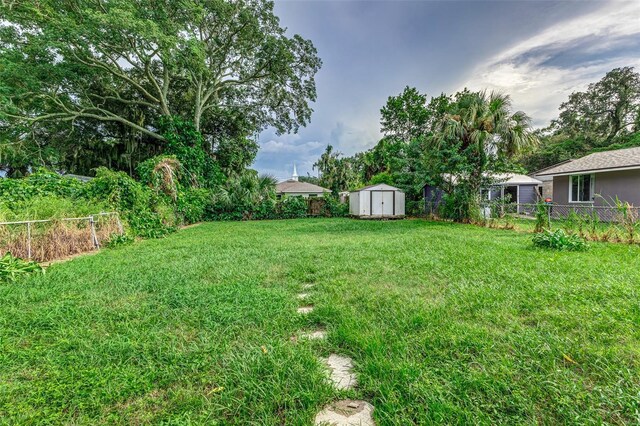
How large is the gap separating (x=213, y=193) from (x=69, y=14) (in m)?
9.02

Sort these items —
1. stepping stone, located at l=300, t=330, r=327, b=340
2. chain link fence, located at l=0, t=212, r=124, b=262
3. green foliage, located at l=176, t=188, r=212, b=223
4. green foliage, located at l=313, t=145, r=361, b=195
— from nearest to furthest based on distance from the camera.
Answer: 1. stepping stone, located at l=300, t=330, r=327, b=340
2. chain link fence, located at l=0, t=212, r=124, b=262
3. green foliage, located at l=176, t=188, r=212, b=223
4. green foliage, located at l=313, t=145, r=361, b=195

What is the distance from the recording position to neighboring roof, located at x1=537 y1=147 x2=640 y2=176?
9.92 metres

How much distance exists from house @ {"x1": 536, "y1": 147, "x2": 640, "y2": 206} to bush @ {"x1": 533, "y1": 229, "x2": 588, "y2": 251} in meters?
5.75

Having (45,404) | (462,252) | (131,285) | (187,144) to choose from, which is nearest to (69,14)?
(187,144)

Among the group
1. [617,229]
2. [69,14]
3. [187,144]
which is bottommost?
[617,229]

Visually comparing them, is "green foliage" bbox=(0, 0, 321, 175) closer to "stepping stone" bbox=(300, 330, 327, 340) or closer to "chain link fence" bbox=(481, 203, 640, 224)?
"stepping stone" bbox=(300, 330, 327, 340)

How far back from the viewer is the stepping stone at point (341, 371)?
62.5 inches

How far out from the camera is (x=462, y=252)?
4.95m

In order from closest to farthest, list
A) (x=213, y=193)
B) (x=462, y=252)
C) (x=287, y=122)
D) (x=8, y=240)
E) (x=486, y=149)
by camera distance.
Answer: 1. (x=8, y=240)
2. (x=462, y=252)
3. (x=486, y=149)
4. (x=213, y=193)
5. (x=287, y=122)

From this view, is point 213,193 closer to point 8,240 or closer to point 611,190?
point 8,240

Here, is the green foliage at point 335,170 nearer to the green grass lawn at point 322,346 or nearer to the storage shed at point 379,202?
the storage shed at point 379,202


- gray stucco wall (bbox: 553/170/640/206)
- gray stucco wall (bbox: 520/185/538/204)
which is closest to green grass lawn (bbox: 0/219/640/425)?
gray stucco wall (bbox: 553/170/640/206)

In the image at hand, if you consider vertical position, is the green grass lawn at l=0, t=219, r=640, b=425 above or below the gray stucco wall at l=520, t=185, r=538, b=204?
below

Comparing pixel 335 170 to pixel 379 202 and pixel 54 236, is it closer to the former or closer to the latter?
pixel 379 202
